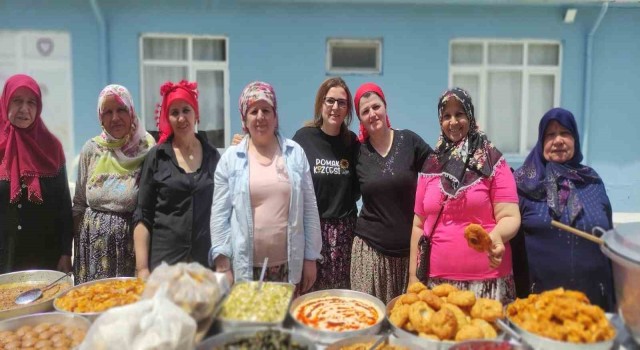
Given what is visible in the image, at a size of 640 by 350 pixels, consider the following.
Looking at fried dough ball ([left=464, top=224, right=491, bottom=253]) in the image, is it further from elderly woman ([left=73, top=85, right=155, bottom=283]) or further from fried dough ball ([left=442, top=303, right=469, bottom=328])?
elderly woman ([left=73, top=85, right=155, bottom=283])

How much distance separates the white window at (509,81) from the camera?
24.0 feet

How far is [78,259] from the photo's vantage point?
3094mm

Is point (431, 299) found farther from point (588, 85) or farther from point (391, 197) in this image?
point (588, 85)

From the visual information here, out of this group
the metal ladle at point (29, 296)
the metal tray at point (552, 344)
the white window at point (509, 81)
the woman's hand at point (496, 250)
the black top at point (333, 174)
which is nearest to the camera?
the metal tray at point (552, 344)

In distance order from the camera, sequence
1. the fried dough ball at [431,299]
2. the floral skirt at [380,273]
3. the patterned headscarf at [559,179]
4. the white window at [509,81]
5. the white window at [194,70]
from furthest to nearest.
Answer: the white window at [509,81], the white window at [194,70], the floral skirt at [380,273], the patterned headscarf at [559,179], the fried dough ball at [431,299]

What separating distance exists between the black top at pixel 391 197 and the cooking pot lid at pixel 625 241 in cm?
130

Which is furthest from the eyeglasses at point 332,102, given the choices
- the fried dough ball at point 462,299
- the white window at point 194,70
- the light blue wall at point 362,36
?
the white window at point 194,70

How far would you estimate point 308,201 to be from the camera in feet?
9.19

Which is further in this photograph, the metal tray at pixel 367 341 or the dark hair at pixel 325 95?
the dark hair at pixel 325 95

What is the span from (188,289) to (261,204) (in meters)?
1.01

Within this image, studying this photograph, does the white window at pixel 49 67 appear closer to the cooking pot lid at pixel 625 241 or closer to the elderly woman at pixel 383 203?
the elderly woman at pixel 383 203

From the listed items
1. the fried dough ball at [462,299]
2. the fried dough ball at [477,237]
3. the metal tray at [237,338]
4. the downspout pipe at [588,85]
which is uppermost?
the downspout pipe at [588,85]

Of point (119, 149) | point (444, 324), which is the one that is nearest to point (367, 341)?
point (444, 324)

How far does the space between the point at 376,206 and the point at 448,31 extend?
4.94 m
